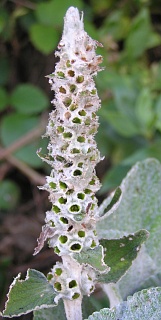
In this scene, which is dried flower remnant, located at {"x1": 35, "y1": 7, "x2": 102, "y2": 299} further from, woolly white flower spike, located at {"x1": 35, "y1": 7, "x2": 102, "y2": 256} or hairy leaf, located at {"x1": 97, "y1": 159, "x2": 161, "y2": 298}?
hairy leaf, located at {"x1": 97, "y1": 159, "x2": 161, "y2": 298}

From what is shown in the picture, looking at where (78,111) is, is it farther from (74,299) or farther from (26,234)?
(26,234)

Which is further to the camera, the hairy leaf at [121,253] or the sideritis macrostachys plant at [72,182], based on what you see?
the hairy leaf at [121,253]

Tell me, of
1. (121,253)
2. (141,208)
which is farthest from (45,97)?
(121,253)

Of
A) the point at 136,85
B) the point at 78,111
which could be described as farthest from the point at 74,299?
the point at 136,85

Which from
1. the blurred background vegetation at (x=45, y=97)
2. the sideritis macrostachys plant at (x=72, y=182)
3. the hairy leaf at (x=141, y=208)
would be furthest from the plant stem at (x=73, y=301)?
the blurred background vegetation at (x=45, y=97)

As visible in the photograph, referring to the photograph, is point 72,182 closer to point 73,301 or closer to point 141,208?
point 73,301

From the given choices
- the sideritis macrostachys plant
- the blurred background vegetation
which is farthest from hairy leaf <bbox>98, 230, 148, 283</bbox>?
the blurred background vegetation

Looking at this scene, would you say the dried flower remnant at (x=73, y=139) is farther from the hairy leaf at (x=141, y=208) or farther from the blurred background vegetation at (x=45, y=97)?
the blurred background vegetation at (x=45, y=97)
